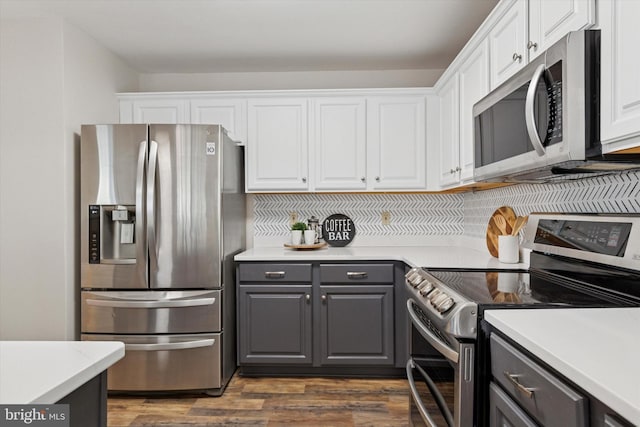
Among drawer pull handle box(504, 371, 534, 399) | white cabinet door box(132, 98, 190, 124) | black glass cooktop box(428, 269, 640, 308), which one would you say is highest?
white cabinet door box(132, 98, 190, 124)

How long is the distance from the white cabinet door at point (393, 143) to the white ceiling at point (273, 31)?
43 centimetres

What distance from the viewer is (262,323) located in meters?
2.98

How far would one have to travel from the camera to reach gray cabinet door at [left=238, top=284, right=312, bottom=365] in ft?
9.78

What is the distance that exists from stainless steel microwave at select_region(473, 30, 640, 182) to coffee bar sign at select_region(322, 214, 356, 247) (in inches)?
77.0

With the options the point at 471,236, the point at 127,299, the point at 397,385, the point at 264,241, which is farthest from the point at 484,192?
the point at 127,299

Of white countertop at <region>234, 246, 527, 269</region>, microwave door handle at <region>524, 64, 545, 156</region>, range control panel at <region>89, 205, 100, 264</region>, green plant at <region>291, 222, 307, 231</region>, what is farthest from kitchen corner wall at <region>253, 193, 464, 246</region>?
microwave door handle at <region>524, 64, 545, 156</region>

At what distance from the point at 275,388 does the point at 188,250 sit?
1114 mm

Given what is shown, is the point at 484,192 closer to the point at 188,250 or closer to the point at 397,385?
the point at 397,385

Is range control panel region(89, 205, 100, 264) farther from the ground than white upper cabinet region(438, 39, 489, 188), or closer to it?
closer to it

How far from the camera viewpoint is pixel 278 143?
3363 millimetres

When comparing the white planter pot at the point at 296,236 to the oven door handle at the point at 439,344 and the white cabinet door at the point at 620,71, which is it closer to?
the oven door handle at the point at 439,344

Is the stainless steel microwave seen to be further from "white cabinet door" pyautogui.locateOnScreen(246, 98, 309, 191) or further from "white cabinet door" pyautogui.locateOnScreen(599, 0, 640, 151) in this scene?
"white cabinet door" pyautogui.locateOnScreen(246, 98, 309, 191)

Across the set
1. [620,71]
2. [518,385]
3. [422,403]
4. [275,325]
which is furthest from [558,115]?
[275,325]

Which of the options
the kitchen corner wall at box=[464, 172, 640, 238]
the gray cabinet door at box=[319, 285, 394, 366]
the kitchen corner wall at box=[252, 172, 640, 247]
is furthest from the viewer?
the kitchen corner wall at box=[252, 172, 640, 247]
